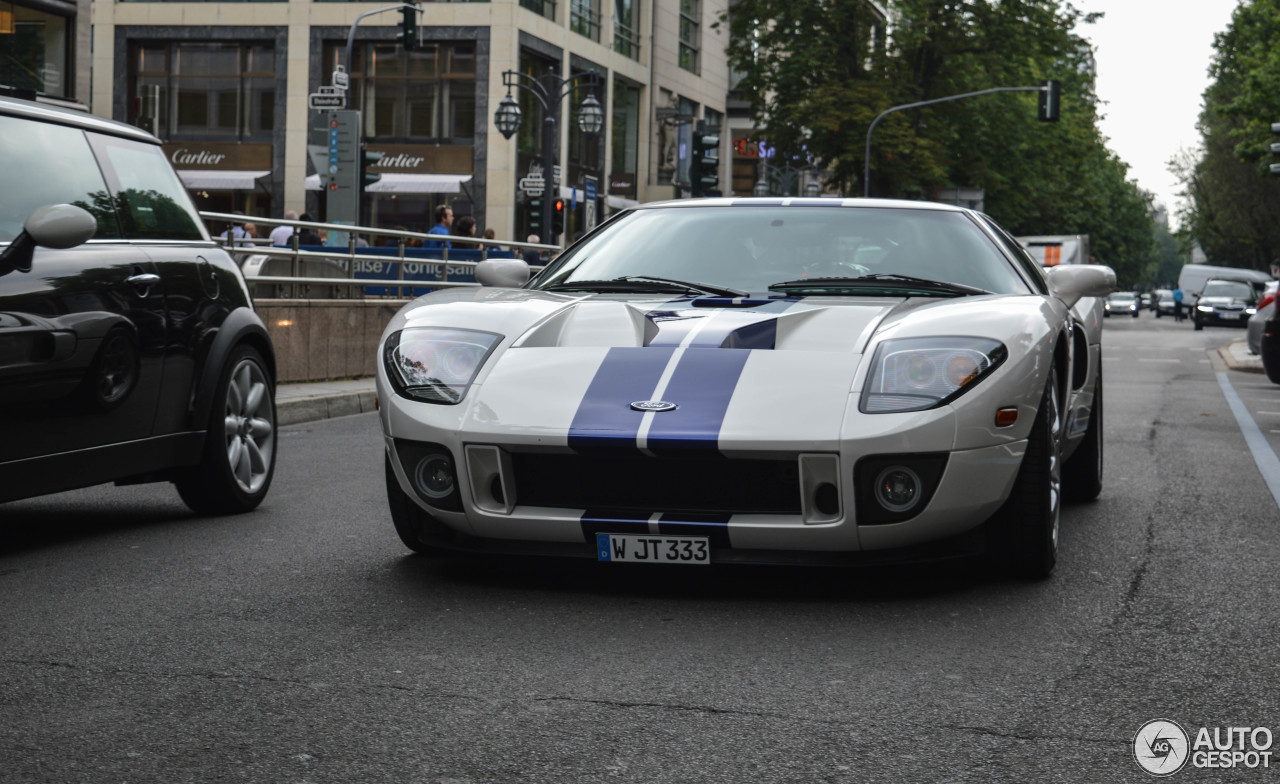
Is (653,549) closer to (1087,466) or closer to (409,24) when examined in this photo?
(1087,466)

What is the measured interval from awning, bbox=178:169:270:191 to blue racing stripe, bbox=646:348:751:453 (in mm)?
37358

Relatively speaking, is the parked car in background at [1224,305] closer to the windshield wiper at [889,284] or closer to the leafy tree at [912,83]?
the leafy tree at [912,83]

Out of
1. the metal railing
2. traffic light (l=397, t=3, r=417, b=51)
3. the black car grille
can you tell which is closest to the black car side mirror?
the black car grille

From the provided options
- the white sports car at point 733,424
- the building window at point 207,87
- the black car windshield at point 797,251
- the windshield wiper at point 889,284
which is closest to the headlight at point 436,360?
the white sports car at point 733,424

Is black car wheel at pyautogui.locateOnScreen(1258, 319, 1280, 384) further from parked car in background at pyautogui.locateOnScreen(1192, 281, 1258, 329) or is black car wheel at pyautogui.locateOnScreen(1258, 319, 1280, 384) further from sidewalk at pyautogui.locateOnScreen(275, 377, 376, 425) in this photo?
parked car in background at pyautogui.locateOnScreen(1192, 281, 1258, 329)

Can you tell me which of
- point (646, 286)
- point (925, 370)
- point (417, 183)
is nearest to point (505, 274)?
point (646, 286)

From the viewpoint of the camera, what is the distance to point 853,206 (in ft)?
20.0

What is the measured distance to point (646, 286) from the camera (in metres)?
5.65

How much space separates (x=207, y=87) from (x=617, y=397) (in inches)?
1521

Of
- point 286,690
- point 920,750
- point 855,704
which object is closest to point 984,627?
point 855,704

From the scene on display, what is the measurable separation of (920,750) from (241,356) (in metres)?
4.10

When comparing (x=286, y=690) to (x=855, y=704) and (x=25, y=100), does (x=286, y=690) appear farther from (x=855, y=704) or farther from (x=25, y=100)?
(x=25, y=100)

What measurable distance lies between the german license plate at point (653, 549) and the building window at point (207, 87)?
37788 mm

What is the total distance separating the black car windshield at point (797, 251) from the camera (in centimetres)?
566
